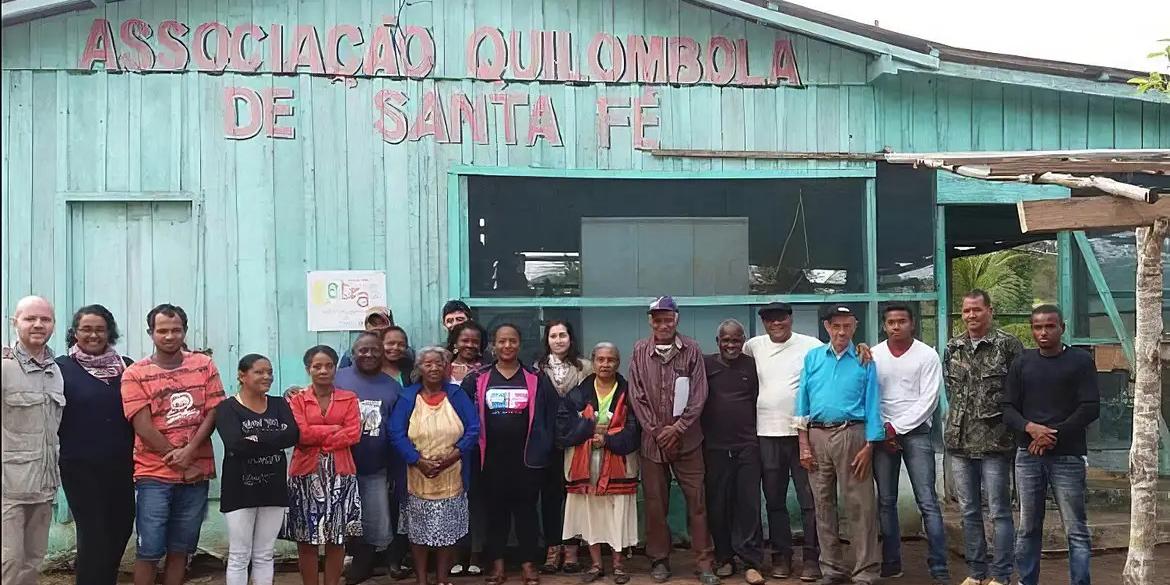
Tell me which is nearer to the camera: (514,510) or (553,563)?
(514,510)

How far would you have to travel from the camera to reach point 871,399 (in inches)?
254

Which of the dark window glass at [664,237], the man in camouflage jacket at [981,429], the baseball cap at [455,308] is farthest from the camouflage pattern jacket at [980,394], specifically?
the baseball cap at [455,308]

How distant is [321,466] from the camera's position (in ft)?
19.8

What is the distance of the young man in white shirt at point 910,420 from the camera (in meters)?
6.45

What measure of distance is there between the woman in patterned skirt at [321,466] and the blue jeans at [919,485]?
3.16 metres

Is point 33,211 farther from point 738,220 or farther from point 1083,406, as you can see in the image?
point 1083,406

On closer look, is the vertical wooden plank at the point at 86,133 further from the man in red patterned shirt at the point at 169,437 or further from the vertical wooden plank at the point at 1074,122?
the vertical wooden plank at the point at 1074,122

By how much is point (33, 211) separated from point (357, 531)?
3.10 m

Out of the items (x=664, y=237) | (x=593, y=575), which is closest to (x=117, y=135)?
(x=664, y=237)

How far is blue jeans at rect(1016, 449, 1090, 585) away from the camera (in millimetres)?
5750

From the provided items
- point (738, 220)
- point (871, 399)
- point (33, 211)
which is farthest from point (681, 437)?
point (33, 211)

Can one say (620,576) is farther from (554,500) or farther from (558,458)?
(558,458)

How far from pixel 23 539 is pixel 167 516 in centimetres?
70

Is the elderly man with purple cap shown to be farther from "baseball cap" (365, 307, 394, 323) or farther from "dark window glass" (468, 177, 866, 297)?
"baseball cap" (365, 307, 394, 323)
